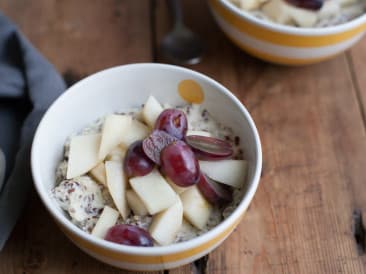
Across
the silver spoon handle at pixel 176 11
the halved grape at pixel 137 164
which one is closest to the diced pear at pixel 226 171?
the halved grape at pixel 137 164

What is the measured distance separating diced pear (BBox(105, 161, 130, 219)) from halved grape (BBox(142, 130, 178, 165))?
0.21 feet

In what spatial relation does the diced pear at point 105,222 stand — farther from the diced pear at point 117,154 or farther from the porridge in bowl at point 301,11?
the porridge in bowl at point 301,11

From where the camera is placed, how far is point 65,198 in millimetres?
1060

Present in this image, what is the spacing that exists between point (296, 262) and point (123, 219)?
34cm

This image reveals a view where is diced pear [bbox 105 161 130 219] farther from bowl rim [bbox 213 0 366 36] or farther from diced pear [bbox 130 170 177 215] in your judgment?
bowl rim [bbox 213 0 366 36]

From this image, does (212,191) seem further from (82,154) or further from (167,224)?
(82,154)

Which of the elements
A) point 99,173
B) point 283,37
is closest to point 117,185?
point 99,173

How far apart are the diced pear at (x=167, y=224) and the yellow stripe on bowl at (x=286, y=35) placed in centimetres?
48

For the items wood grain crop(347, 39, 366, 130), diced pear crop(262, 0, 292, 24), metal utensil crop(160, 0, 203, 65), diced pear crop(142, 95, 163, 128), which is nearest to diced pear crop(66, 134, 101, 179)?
diced pear crop(142, 95, 163, 128)

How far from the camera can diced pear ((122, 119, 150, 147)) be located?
1.15 metres

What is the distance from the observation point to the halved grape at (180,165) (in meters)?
1.04

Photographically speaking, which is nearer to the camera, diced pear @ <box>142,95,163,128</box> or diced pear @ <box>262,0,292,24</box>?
diced pear @ <box>142,95,163,128</box>

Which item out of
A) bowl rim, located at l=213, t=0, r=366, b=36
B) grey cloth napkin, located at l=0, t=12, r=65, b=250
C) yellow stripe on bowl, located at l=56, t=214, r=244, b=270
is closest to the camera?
yellow stripe on bowl, located at l=56, t=214, r=244, b=270

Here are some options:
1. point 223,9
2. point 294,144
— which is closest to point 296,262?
point 294,144
